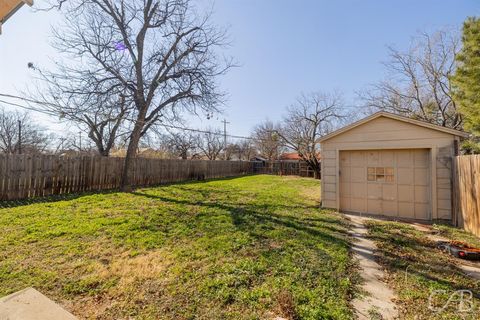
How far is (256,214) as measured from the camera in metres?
5.61

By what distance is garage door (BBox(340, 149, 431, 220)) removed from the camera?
5770mm

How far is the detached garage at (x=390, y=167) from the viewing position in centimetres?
543

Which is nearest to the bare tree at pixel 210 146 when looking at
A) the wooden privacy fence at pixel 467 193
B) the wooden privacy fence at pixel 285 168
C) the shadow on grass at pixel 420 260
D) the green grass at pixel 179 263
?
the wooden privacy fence at pixel 285 168

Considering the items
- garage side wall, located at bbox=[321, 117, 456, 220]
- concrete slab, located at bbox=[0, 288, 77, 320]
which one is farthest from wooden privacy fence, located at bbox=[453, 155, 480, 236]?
concrete slab, located at bbox=[0, 288, 77, 320]

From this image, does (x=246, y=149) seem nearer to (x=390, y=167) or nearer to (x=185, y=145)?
(x=185, y=145)

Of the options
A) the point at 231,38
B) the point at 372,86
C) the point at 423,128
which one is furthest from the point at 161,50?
the point at 372,86

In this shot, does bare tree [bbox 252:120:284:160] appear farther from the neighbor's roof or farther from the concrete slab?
the concrete slab

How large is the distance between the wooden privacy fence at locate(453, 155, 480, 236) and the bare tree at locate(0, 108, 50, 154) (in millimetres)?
32355

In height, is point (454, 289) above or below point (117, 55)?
below

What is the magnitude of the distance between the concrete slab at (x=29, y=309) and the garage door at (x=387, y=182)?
6637 millimetres

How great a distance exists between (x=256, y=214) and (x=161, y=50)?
347 inches

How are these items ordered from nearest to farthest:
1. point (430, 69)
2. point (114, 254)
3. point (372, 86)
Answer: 1. point (114, 254)
2. point (430, 69)
3. point (372, 86)

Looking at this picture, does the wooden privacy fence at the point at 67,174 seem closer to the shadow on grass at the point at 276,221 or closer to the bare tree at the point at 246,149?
the shadow on grass at the point at 276,221

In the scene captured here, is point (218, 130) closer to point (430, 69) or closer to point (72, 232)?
point (430, 69)
